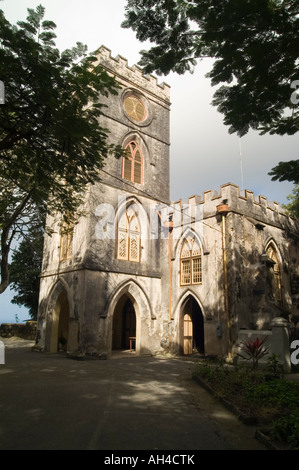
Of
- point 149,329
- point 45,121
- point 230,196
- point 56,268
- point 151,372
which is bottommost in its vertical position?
point 151,372

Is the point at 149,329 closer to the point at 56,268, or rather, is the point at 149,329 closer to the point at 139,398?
the point at 56,268

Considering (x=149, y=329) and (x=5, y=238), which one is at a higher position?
(x=5, y=238)

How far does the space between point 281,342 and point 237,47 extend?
9.46 meters

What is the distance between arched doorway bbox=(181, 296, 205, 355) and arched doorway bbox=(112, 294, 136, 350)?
11.7 ft

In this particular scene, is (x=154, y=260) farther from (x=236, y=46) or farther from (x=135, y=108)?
(x=236, y=46)

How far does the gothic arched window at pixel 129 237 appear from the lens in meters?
15.7

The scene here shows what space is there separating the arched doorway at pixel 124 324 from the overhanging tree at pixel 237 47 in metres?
14.4

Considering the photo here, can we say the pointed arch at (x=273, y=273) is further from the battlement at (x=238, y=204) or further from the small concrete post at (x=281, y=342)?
the small concrete post at (x=281, y=342)

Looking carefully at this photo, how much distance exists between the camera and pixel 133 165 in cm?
Result: 1714

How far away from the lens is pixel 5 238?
1051 centimetres

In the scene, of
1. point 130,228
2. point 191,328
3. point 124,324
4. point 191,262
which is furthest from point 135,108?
point 124,324

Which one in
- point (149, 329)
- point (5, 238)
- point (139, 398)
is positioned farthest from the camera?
point (149, 329)

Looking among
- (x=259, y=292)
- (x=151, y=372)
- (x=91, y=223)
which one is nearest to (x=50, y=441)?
(x=151, y=372)

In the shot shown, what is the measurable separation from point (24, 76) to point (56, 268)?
11695 mm
